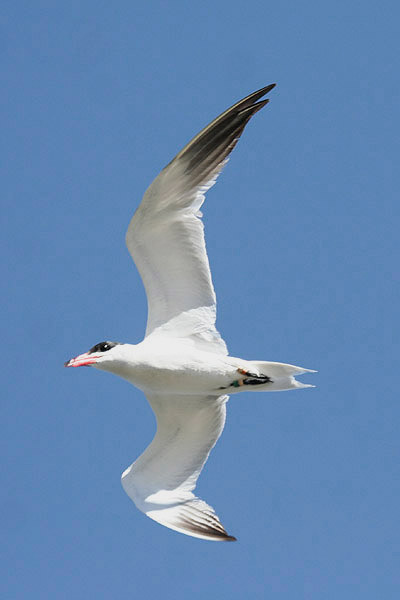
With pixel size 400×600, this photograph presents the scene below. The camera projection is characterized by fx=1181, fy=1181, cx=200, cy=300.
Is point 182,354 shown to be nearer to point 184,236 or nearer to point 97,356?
point 97,356

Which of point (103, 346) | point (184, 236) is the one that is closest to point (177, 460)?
point (103, 346)

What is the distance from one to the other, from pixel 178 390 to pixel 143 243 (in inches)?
70.5

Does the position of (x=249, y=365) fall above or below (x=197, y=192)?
below

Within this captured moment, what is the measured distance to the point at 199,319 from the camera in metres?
14.0

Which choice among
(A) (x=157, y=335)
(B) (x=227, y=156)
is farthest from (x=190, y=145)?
(A) (x=157, y=335)

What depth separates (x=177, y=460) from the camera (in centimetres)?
1469

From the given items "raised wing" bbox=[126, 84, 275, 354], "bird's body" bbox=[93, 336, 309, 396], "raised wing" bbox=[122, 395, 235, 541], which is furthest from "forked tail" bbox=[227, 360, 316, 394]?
"raised wing" bbox=[122, 395, 235, 541]

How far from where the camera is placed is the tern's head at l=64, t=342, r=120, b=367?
45.3 ft

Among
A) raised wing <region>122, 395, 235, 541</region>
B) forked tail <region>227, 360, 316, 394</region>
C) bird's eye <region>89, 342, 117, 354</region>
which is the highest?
bird's eye <region>89, 342, 117, 354</region>

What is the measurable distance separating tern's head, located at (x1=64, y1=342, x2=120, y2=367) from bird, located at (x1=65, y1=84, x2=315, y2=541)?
0.01 m

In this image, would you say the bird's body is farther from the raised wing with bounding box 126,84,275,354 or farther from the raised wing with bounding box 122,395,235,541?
the raised wing with bounding box 122,395,235,541

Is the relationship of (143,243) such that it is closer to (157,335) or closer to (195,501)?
(157,335)

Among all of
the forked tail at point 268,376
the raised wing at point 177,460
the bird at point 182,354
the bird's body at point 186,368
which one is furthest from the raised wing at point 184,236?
the raised wing at point 177,460

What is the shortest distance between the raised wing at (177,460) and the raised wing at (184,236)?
963 mm
